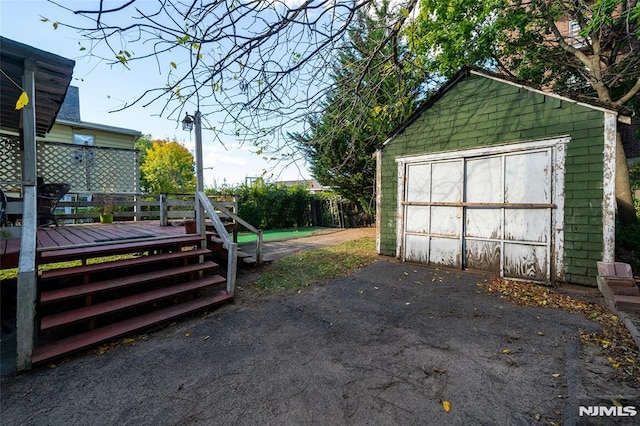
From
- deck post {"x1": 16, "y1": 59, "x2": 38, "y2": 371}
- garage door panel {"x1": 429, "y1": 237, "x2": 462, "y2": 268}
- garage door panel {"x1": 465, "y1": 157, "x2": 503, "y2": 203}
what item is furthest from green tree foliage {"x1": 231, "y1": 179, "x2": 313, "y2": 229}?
deck post {"x1": 16, "y1": 59, "x2": 38, "y2": 371}

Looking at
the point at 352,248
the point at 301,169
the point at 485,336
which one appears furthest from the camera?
the point at 352,248

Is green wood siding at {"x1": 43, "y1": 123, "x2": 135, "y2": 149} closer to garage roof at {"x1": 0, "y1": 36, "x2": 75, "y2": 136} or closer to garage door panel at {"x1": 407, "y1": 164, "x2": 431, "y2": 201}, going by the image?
garage roof at {"x1": 0, "y1": 36, "x2": 75, "y2": 136}

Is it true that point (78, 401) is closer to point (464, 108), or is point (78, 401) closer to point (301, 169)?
point (301, 169)

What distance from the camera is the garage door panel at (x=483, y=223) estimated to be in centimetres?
521

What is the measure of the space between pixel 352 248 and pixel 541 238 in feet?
14.8

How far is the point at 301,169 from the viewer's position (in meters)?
3.37

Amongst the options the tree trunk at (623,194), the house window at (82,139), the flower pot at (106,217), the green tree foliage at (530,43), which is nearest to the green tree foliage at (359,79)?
the green tree foliage at (530,43)

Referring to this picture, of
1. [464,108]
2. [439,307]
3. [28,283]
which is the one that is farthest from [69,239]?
[464,108]

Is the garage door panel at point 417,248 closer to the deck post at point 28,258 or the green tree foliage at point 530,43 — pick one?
the green tree foliage at point 530,43

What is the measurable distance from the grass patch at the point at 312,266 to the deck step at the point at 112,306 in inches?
49.7

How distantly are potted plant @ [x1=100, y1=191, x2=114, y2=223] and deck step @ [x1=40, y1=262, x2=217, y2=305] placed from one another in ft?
15.3

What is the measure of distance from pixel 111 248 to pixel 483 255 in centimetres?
618

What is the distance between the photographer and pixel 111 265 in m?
Result: 3.40

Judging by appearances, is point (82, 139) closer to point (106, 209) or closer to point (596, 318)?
point (106, 209)
